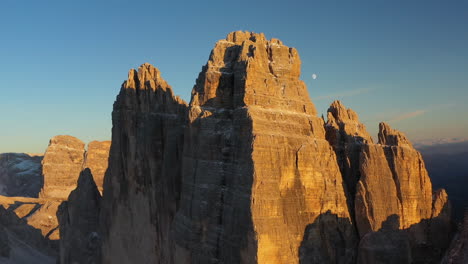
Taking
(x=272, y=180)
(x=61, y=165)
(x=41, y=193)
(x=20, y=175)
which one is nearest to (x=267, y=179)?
(x=272, y=180)

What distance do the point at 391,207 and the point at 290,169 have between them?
9.42m

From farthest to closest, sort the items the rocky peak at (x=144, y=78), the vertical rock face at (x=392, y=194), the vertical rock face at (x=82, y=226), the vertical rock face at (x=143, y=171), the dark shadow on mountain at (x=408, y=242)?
the vertical rock face at (x=82, y=226), the rocky peak at (x=144, y=78), the vertical rock face at (x=143, y=171), the vertical rock face at (x=392, y=194), the dark shadow on mountain at (x=408, y=242)

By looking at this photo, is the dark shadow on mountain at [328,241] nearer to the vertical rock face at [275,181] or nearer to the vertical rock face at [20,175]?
the vertical rock face at [275,181]

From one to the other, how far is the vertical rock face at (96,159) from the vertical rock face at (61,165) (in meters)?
12.3

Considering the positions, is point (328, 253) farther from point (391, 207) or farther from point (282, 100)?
point (282, 100)

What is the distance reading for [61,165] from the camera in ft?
415

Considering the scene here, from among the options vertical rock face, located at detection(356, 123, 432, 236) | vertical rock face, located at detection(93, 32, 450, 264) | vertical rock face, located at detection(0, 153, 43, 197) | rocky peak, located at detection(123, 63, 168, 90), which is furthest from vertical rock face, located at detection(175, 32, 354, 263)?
vertical rock face, located at detection(0, 153, 43, 197)

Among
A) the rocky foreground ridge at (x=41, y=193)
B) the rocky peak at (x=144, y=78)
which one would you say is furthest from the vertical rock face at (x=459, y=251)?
the rocky foreground ridge at (x=41, y=193)

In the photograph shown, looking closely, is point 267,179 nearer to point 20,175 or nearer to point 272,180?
point 272,180

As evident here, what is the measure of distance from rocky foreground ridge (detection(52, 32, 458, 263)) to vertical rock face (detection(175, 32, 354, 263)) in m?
0.08

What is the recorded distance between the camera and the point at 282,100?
2839 centimetres

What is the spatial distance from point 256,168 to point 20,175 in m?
155

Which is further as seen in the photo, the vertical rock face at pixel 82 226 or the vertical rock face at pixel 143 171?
the vertical rock face at pixel 82 226

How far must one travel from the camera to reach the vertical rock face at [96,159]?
11325 centimetres
